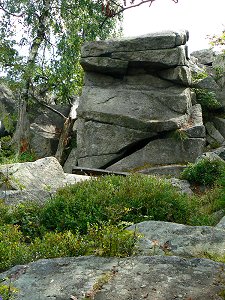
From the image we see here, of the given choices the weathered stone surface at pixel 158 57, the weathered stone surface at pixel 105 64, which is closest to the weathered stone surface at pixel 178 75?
the weathered stone surface at pixel 158 57

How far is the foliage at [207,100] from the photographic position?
2061 centimetres

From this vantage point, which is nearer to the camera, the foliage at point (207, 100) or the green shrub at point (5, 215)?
the green shrub at point (5, 215)

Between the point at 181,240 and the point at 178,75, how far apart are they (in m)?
14.7

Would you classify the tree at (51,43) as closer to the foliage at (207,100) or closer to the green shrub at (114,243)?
the foliage at (207,100)

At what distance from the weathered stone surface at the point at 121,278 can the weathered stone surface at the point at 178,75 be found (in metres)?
15.6

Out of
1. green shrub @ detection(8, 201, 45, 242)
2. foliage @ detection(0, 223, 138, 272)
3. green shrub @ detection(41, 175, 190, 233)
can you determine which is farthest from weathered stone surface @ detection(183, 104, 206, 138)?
foliage @ detection(0, 223, 138, 272)

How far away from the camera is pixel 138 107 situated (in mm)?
18828

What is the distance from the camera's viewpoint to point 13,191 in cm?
1062

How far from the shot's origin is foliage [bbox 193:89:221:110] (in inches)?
811

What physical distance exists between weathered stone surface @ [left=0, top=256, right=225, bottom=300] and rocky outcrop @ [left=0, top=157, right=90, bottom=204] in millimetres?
5507

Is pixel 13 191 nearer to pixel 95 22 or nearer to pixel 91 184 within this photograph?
pixel 91 184

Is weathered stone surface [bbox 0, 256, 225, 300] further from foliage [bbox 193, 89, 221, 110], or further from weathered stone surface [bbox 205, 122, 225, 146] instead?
foliage [bbox 193, 89, 221, 110]

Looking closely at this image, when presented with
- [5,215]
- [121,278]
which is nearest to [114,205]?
[5,215]

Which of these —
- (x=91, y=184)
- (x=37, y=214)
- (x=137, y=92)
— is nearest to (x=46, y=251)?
(x=37, y=214)
